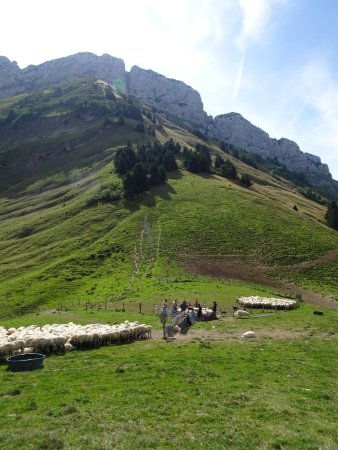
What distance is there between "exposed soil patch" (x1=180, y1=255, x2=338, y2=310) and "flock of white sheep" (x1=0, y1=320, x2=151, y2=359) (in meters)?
39.6

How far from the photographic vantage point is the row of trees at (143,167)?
122 metres

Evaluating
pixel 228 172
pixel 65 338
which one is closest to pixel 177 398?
pixel 65 338

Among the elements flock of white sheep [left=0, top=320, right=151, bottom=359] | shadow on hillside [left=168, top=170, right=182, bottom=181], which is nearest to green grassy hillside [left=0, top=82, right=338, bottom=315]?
shadow on hillside [left=168, top=170, right=182, bottom=181]

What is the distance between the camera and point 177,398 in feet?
63.7

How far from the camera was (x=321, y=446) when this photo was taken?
48.0 ft

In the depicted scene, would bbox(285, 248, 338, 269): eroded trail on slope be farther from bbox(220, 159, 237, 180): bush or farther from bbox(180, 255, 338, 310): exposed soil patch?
bbox(220, 159, 237, 180): bush

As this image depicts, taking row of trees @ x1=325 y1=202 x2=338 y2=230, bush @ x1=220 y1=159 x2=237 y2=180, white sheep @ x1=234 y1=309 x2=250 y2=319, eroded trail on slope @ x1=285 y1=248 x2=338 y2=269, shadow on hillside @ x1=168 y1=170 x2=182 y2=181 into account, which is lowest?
white sheep @ x1=234 y1=309 x2=250 y2=319

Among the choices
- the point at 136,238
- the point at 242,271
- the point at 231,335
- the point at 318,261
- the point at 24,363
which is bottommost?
the point at 231,335

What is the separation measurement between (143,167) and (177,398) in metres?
111

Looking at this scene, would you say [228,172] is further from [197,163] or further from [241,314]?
[241,314]

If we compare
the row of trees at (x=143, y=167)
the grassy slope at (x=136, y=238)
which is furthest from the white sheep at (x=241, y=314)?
the row of trees at (x=143, y=167)

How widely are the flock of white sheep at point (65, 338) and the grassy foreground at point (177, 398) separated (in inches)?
58.6

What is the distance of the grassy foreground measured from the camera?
1505cm

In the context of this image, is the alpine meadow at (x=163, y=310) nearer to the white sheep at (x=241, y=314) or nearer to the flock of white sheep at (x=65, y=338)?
the flock of white sheep at (x=65, y=338)
